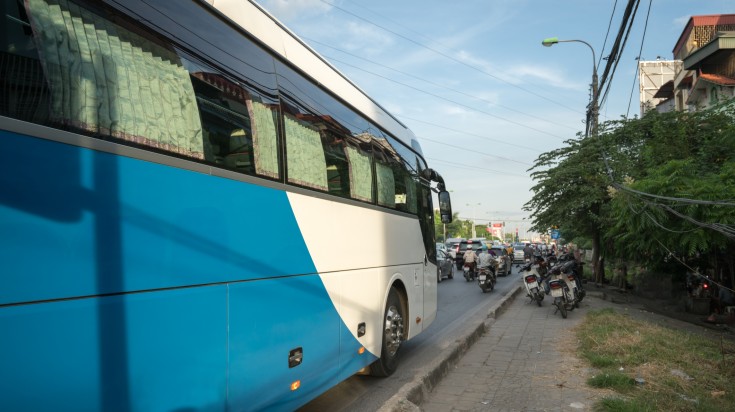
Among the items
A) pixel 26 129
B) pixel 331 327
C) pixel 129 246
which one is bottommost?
pixel 331 327

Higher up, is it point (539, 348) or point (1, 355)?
point (1, 355)

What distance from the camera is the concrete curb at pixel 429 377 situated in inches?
175

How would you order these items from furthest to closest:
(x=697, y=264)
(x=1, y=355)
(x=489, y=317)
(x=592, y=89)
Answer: (x=592, y=89) < (x=697, y=264) < (x=489, y=317) < (x=1, y=355)

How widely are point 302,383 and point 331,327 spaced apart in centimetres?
67

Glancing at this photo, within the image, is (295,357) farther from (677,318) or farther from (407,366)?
(677,318)

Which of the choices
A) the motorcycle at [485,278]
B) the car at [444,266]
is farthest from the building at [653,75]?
the motorcycle at [485,278]

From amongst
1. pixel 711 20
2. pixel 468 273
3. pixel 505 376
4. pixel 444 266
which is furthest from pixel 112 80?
pixel 711 20

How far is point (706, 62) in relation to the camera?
89.2 feet

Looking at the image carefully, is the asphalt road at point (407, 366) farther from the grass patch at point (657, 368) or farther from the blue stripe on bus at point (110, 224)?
the blue stripe on bus at point (110, 224)

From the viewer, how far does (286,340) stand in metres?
3.79

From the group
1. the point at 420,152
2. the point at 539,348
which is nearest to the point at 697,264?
the point at 539,348

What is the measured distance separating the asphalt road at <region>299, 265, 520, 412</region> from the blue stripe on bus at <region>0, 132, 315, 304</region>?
9.14ft

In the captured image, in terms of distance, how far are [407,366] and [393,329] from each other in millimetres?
1099

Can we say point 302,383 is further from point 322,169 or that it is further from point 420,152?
point 420,152
